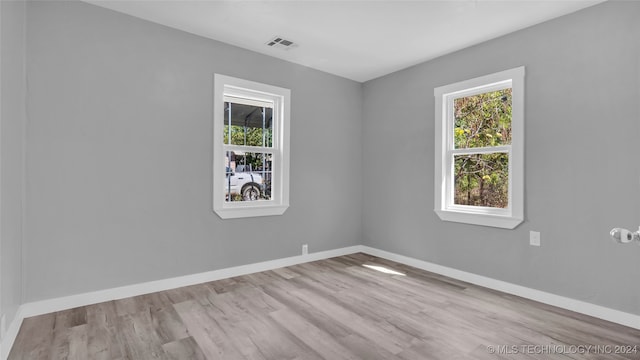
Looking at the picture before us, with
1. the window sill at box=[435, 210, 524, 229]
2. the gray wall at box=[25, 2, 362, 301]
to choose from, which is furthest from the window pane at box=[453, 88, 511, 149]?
the gray wall at box=[25, 2, 362, 301]

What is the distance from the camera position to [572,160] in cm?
274

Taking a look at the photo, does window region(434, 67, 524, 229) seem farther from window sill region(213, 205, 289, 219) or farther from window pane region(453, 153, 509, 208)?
window sill region(213, 205, 289, 219)

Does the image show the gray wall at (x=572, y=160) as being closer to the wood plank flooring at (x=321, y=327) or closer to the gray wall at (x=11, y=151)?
the wood plank flooring at (x=321, y=327)

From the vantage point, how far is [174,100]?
10.4 feet

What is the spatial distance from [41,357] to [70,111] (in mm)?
1850

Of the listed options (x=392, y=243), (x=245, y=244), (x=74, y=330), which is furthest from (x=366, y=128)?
(x=74, y=330)

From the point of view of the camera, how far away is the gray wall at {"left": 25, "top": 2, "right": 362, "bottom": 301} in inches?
101

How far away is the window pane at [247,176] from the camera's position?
363 centimetres

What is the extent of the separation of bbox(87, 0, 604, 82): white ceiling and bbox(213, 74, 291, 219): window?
53 cm

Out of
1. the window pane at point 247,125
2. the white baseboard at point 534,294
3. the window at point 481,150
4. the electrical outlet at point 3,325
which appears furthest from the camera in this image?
the window pane at point 247,125

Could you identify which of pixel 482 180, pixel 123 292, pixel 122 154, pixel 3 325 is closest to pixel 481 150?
pixel 482 180

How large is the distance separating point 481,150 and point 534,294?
1.49 metres

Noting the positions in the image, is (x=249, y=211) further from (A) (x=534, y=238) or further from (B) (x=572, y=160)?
(B) (x=572, y=160)

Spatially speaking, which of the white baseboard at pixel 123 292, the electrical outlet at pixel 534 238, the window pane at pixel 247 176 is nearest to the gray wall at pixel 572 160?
the electrical outlet at pixel 534 238
